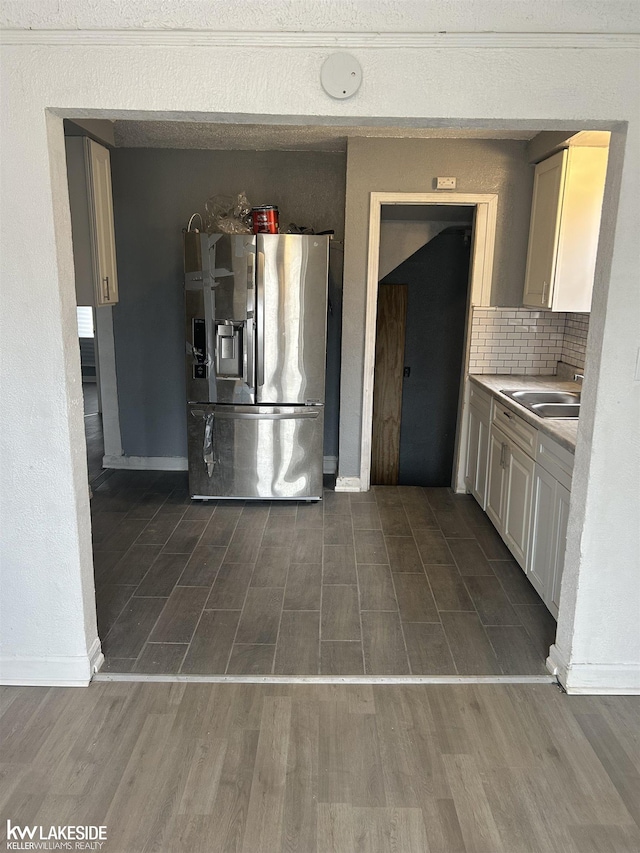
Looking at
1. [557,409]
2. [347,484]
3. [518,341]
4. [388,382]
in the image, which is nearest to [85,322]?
[388,382]

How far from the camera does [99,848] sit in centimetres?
167

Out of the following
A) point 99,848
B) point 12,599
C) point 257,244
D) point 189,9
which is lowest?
point 99,848

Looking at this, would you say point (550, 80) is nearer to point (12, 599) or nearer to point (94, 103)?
point (94, 103)

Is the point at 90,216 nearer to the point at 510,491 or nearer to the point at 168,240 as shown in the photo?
the point at 168,240

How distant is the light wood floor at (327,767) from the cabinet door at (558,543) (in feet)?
1.65

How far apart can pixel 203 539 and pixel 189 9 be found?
2.66 metres

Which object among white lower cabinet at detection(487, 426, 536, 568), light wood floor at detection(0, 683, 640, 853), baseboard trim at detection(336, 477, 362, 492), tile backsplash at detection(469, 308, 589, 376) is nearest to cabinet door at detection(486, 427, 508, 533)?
white lower cabinet at detection(487, 426, 536, 568)

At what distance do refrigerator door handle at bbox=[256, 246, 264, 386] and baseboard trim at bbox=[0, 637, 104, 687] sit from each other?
206 centimetres

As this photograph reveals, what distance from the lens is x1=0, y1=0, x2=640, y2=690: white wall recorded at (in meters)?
1.85

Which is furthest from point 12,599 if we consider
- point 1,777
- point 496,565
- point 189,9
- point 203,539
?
point 496,565

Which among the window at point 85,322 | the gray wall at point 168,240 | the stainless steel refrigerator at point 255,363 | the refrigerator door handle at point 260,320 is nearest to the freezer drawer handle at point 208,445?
the stainless steel refrigerator at point 255,363

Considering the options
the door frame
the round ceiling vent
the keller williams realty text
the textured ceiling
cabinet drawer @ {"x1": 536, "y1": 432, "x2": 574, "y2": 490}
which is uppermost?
the textured ceiling

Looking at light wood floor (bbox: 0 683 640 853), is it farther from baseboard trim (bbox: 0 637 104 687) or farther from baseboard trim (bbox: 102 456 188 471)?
baseboard trim (bbox: 102 456 188 471)

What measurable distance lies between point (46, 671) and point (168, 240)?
10.6 feet
